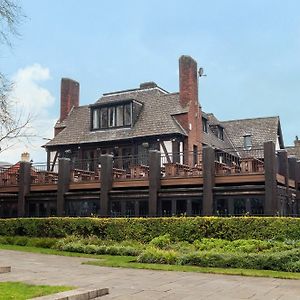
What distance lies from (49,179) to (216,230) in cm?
1185

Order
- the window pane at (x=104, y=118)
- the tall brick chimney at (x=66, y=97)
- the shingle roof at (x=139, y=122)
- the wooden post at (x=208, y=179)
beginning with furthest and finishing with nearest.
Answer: the tall brick chimney at (x=66, y=97), the window pane at (x=104, y=118), the shingle roof at (x=139, y=122), the wooden post at (x=208, y=179)

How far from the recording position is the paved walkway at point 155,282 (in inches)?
354

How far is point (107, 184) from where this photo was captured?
2361 cm

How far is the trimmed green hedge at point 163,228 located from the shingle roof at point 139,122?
30.6 ft

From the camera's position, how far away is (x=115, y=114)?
3184 centimetres

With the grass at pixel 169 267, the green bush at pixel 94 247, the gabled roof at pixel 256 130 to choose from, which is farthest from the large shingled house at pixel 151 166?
the grass at pixel 169 267

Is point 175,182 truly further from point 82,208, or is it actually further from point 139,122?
point 139,122

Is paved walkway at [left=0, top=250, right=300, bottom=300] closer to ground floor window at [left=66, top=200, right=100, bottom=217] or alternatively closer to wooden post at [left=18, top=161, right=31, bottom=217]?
ground floor window at [left=66, top=200, right=100, bottom=217]

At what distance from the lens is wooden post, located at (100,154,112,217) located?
23402 millimetres

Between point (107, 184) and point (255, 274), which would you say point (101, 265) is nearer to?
point (255, 274)

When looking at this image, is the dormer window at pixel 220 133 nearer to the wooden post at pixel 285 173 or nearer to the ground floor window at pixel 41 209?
the wooden post at pixel 285 173

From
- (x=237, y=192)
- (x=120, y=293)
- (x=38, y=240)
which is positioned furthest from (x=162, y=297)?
(x=38, y=240)

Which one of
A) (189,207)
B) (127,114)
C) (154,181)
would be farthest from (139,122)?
(189,207)

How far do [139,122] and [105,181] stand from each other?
27.4 ft
